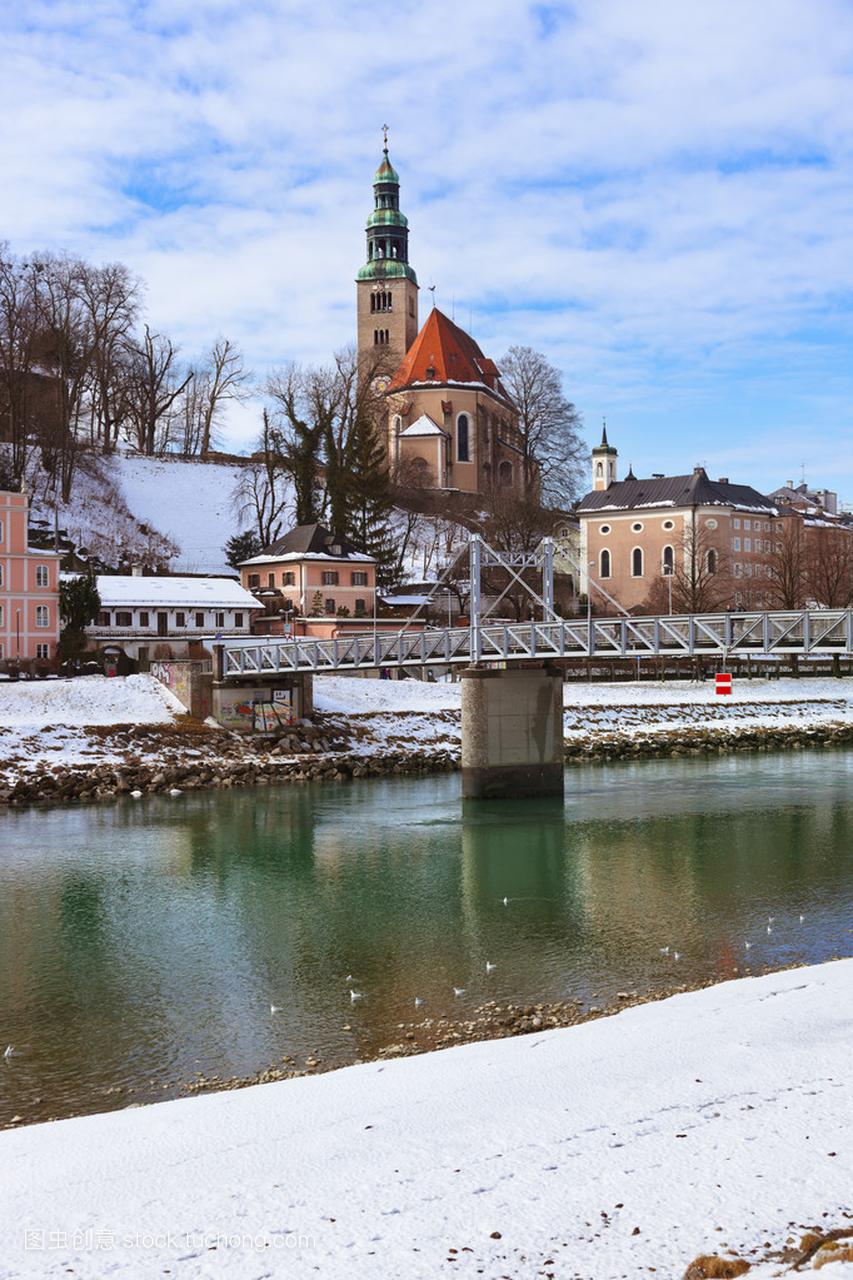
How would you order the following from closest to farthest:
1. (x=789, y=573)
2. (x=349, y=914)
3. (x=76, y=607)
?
(x=349, y=914) < (x=76, y=607) < (x=789, y=573)

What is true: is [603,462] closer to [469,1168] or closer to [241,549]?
[241,549]

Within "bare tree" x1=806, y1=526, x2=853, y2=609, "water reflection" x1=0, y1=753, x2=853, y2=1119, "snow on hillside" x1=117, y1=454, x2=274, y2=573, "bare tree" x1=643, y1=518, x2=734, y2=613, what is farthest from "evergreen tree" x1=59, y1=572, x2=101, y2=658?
"bare tree" x1=806, y1=526, x2=853, y2=609

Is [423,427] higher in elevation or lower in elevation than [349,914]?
higher

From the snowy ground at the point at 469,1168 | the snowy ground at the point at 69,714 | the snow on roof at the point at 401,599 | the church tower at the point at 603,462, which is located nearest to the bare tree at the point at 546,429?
the church tower at the point at 603,462

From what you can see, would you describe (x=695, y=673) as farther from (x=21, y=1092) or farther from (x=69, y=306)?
(x=21, y=1092)

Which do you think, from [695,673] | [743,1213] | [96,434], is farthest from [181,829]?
[96,434]

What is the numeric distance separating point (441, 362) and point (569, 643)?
241ft

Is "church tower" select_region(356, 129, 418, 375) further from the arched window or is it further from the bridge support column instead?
the bridge support column

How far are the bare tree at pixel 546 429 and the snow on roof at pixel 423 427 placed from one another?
7.54 meters

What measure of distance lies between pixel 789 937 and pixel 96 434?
255ft

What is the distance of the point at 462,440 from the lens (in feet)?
333

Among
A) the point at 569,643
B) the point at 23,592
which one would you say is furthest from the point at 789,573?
the point at 23,592

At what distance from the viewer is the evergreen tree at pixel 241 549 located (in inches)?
2965

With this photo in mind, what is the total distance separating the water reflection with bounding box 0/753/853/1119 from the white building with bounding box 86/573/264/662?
83.6 ft
